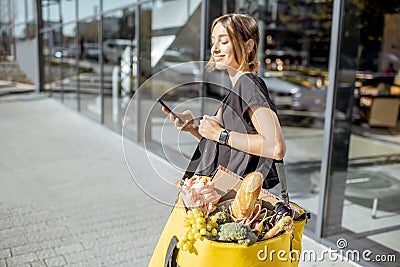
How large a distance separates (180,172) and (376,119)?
7809 millimetres

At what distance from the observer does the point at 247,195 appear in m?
1.59

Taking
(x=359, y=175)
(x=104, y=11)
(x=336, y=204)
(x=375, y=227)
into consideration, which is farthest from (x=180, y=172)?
(x=104, y=11)

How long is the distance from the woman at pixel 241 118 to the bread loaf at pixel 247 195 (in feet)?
0.23

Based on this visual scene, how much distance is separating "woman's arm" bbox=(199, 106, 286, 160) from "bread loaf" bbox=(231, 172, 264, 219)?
0.30ft

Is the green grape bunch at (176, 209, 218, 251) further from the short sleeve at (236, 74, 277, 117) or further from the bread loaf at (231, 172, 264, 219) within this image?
the short sleeve at (236, 74, 277, 117)

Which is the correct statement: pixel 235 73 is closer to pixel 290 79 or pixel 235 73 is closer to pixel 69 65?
pixel 290 79

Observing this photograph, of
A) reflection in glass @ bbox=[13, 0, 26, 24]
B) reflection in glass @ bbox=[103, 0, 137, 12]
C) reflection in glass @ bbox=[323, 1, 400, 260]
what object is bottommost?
reflection in glass @ bbox=[323, 1, 400, 260]

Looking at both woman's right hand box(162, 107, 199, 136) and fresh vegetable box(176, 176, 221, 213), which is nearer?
fresh vegetable box(176, 176, 221, 213)

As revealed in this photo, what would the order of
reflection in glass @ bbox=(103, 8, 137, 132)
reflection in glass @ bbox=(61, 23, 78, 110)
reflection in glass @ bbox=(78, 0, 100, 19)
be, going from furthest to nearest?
1. reflection in glass @ bbox=(61, 23, 78, 110)
2. reflection in glass @ bbox=(78, 0, 100, 19)
3. reflection in glass @ bbox=(103, 8, 137, 132)

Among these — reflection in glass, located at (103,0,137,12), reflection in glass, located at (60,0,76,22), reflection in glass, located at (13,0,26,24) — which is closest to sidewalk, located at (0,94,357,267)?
reflection in glass, located at (103,0,137,12)

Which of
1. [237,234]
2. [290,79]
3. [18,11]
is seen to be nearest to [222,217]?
[237,234]

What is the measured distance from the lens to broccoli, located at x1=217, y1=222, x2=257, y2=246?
154 centimetres

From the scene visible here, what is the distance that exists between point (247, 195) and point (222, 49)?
0.56 metres

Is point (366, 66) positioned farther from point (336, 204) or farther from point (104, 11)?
→ point (336, 204)
